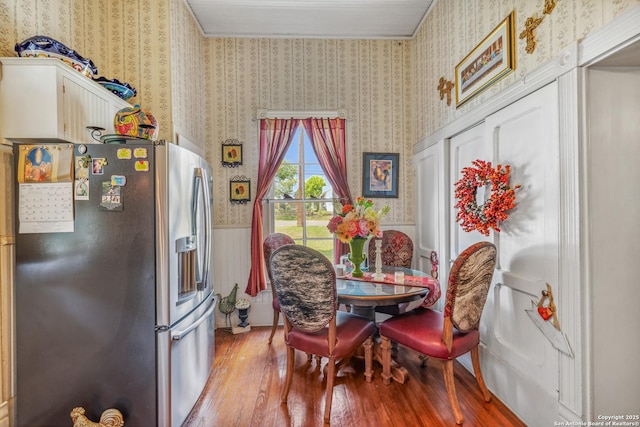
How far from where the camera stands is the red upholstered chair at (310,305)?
1.66 meters

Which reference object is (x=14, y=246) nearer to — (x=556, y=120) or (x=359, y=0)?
(x=556, y=120)

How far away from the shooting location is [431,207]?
2955mm

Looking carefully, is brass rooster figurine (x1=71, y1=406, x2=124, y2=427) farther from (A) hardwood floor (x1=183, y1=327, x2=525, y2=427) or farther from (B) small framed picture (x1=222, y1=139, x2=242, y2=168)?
(B) small framed picture (x1=222, y1=139, x2=242, y2=168)

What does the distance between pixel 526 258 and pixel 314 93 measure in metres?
2.71

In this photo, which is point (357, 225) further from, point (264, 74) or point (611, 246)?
point (264, 74)

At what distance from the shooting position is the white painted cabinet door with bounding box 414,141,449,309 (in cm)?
270

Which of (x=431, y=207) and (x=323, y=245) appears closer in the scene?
(x=431, y=207)

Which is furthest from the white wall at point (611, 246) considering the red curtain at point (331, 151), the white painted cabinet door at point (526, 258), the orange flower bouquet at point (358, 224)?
the red curtain at point (331, 151)

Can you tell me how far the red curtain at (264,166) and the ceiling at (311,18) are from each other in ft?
3.36

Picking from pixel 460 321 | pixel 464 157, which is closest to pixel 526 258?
pixel 460 321

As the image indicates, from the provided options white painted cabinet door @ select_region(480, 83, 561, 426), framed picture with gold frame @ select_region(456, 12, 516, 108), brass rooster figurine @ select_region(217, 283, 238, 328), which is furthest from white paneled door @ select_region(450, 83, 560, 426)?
brass rooster figurine @ select_region(217, 283, 238, 328)

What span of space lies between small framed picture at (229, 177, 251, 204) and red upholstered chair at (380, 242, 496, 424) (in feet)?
7.25

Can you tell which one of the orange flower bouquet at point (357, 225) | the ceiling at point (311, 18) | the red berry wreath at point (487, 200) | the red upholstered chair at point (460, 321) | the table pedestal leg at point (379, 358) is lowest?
the table pedestal leg at point (379, 358)

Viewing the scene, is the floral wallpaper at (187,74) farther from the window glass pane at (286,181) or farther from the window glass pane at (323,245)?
the window glass pane at (323,245)
